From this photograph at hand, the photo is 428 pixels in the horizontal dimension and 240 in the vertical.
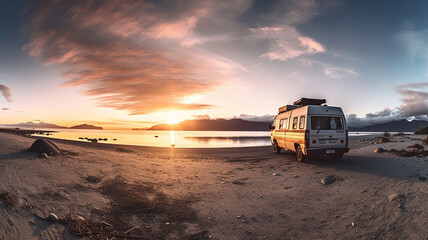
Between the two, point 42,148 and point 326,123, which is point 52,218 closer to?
point 42,148

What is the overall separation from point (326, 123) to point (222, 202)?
847 cm

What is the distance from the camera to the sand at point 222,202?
14.8ft

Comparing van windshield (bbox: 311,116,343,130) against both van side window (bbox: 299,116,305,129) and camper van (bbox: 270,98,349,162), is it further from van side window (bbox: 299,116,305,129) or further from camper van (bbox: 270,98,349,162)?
van side window (bbox: 299,116,305,129)

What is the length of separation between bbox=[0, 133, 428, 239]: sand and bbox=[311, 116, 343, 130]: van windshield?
320cm

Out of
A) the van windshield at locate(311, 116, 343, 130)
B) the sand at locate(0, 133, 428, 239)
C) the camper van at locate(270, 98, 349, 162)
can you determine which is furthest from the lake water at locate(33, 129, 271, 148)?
the sand at locate(0, 133, 428, 239)

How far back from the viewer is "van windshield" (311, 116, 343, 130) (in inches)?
462

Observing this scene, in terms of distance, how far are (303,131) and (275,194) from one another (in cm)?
568

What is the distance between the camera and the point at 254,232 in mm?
4914

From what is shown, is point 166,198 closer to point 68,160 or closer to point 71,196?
point 71,196

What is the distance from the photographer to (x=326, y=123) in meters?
12.0

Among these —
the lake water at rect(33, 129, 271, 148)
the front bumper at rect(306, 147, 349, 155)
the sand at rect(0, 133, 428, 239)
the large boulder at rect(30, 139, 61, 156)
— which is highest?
the large boulder at rect(30, 139, 61, 156)

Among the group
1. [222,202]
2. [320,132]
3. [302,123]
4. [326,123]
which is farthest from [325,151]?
[222,202]

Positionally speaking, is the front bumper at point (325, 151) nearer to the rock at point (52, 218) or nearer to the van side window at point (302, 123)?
the van side window at point (302, 123)

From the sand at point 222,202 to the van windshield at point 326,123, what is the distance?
10.5 feet
